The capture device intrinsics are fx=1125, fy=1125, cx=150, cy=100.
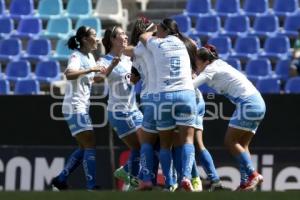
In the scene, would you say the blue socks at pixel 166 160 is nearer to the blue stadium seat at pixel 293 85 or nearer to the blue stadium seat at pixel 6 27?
the blue stadium seat at pixel 293 85

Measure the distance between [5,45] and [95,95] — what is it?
15.3ft

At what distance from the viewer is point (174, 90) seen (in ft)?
34.9

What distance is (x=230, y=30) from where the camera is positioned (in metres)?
17.3

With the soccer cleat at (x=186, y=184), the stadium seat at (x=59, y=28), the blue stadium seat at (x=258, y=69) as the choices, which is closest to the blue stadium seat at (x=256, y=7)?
the blue stadium seat at (x=258, y=69)

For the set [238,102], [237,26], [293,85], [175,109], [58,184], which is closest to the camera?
[175,109]

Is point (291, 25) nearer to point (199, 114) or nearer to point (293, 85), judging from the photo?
point (293, 85)

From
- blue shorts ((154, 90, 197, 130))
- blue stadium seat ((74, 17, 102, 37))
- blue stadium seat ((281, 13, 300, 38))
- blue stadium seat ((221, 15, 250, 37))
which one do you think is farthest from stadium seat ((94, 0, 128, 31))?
blue shorts ((154, 90, 197, 130))

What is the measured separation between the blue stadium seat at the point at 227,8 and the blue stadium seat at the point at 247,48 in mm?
790

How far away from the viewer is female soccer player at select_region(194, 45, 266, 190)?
1127 centimetres

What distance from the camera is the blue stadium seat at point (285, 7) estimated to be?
17.2 m

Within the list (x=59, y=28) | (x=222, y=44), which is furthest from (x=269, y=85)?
(x=59, y=28)

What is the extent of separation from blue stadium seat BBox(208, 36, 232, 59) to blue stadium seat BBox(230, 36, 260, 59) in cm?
11

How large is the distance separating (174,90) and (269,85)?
559cm

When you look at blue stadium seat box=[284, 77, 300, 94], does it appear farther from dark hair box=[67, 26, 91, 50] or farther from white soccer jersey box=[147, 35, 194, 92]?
white soccer jersey box=[147, 35, 194, 92]
